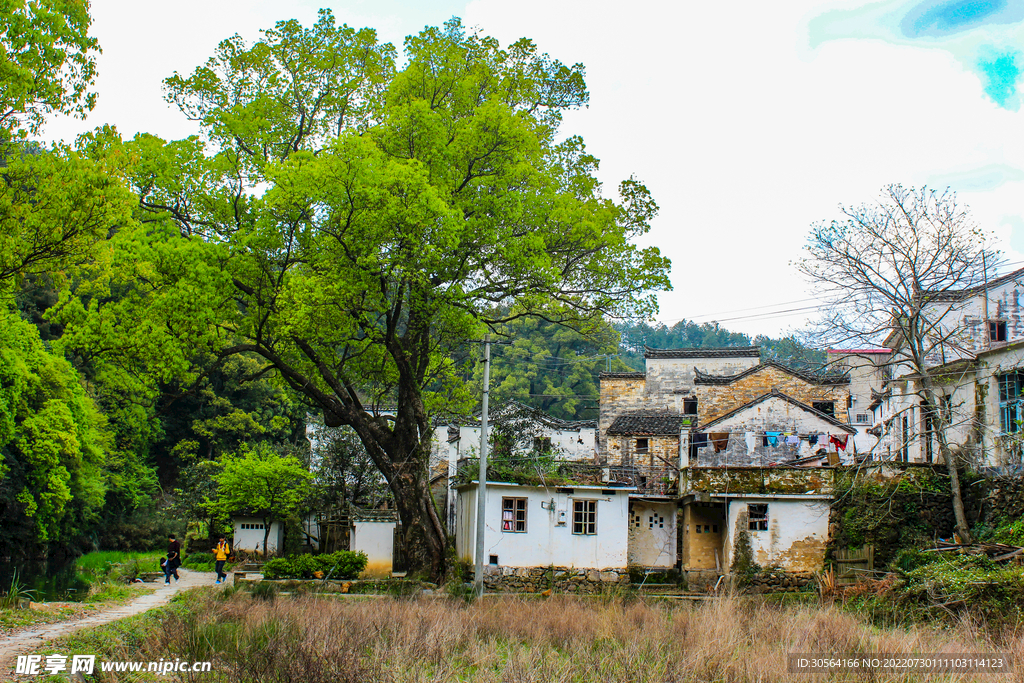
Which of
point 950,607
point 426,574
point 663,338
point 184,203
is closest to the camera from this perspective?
point 950,607

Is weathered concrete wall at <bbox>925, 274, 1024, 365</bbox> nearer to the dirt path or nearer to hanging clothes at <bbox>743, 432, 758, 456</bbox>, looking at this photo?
hanging clothes at <bbox>743, 432, 758, 456</bbox>

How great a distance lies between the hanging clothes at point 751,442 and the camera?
27.4 metres

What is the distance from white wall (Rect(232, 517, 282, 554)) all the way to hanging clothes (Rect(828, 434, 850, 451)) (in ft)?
70.8

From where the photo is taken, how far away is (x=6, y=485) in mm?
24297

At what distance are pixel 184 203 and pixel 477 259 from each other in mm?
7042

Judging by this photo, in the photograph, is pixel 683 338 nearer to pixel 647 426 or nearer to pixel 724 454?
pixel 647 426

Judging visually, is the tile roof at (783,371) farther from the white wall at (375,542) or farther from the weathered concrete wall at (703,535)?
the white wall at (375,542)

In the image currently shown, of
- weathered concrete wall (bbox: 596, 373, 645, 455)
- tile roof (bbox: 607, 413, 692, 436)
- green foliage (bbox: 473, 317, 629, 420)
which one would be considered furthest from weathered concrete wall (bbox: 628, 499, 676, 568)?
green foliage (bbox: 473, 317, 629, 420)

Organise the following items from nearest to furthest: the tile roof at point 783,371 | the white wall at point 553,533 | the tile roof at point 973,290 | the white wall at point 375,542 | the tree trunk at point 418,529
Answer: the tile roof at point 973,290, the tree trunk at point 418,529, the white wall at point 553,533, the white wall at point 375,542, the tile roof at point 783,371

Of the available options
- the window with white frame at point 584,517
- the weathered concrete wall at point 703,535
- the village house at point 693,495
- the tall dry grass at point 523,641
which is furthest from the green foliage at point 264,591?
the weathered concrete wall at point 703,535

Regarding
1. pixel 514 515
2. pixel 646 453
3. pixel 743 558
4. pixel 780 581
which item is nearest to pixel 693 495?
Result: pixel 743 558

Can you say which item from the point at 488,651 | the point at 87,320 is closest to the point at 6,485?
the point at 87,320

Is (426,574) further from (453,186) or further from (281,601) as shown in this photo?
(453,186)

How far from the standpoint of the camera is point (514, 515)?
22.0 meters
